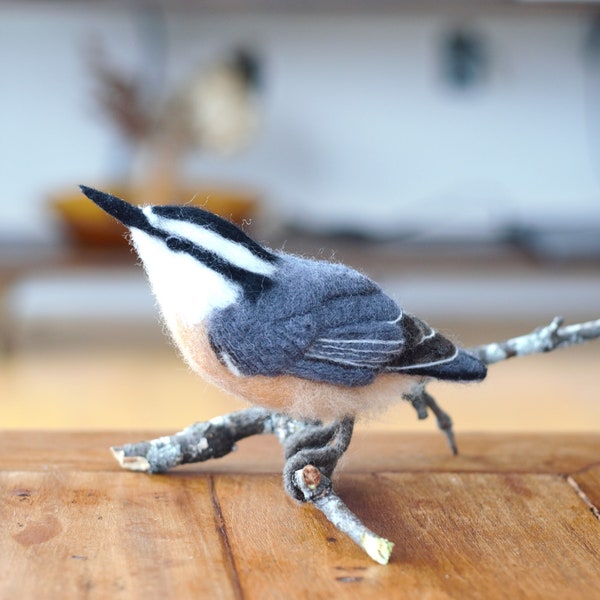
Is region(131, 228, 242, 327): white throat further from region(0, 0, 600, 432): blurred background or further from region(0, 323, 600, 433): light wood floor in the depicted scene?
region(0, 0, 600, 432): blurred background

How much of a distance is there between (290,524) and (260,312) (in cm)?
14

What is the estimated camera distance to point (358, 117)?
2010mm

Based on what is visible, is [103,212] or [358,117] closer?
[103,212]

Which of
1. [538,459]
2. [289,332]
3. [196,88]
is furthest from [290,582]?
[196,88]

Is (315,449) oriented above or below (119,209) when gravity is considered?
below

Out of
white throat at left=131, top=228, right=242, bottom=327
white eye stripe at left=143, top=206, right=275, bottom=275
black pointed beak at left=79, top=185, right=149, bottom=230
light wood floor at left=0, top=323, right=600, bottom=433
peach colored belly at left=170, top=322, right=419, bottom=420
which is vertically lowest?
light wood floor at left=0, top=323, right=600, bottom=433

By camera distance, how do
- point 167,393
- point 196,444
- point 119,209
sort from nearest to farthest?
point 119,209, point 196,444, point 167,393

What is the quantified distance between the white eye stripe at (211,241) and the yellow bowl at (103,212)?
3.65ft

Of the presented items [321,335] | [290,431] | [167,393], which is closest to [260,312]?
[321,335]

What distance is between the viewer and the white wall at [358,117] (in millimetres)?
1964

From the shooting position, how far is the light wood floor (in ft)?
4.95

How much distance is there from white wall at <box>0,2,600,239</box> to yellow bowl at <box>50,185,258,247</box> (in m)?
0.23

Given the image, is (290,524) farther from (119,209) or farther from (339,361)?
(119,209)

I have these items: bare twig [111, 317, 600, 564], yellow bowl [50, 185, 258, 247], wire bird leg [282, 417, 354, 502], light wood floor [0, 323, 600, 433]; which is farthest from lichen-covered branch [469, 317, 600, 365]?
yellow bowl [50, 185, 258, 247]
